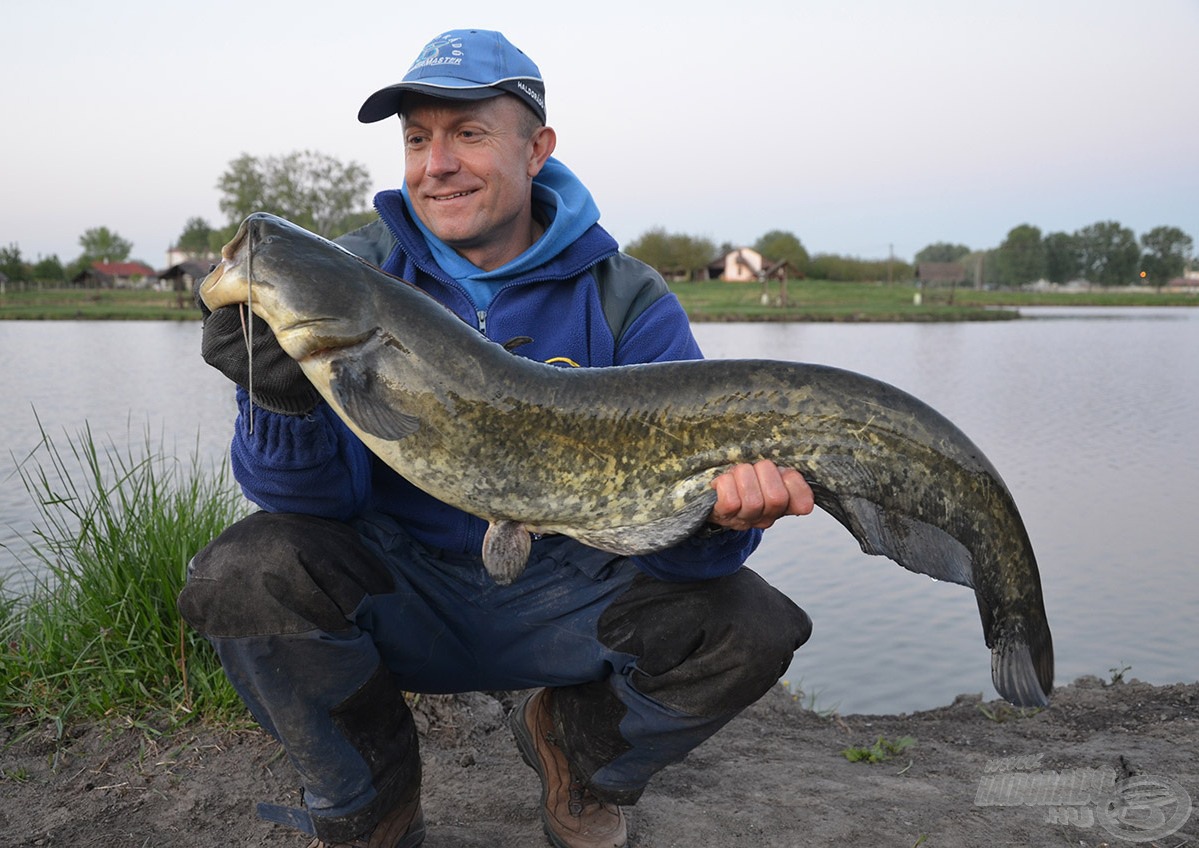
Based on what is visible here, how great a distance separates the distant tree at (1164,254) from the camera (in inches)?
4592

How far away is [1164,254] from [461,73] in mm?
137821

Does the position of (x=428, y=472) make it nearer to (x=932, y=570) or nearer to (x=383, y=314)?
(x=383, y=314)

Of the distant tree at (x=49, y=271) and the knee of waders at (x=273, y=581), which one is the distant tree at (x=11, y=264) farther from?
the knee of waders at (x=273, y=581)

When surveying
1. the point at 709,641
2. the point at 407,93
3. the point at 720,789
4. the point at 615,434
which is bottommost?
the point at 720,789

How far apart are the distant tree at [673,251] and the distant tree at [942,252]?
6600cm

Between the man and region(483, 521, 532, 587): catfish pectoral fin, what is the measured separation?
0.47 metres

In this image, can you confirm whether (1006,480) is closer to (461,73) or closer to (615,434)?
(461,73)

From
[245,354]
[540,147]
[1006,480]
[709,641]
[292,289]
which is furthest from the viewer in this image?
[1006,480]

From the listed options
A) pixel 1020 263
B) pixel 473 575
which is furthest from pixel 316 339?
pixel 1020 263

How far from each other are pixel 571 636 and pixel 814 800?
→ 1109 mm

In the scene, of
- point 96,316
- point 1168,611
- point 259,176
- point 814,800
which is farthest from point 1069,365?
point 259,176

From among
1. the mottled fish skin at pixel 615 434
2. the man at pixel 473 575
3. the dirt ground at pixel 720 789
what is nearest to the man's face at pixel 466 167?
the man at pixel 473 575

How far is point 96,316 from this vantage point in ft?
131

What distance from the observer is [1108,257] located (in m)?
117
